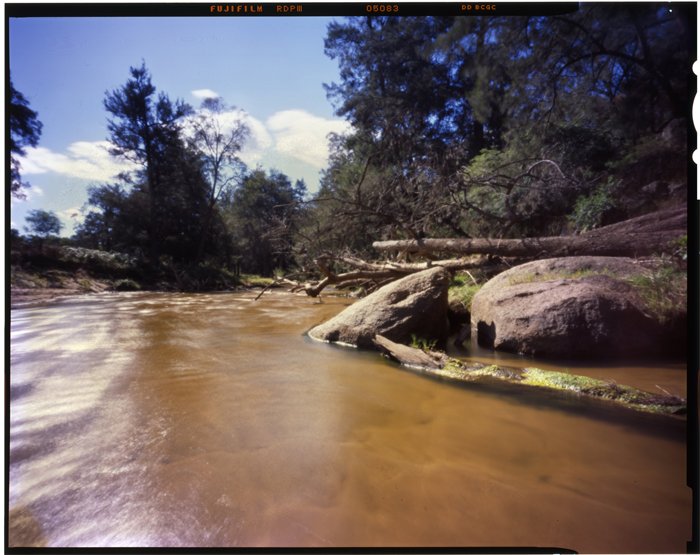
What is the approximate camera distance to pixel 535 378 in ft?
7.11

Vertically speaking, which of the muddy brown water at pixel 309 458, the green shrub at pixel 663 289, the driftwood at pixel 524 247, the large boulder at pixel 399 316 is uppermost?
the driftwood at pixel 524 247

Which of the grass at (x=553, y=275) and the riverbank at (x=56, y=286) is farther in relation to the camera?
the grass at (x=553, y=275)

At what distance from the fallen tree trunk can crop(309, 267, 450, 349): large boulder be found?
1203 millimetres

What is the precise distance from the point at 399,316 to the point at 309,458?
6.60ft

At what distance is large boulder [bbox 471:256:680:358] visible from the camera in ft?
7.82

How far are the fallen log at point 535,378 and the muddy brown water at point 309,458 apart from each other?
14cm

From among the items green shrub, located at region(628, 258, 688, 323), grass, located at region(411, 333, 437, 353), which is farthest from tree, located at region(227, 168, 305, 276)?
green shrub, located at region(628, 258, 688, 323)

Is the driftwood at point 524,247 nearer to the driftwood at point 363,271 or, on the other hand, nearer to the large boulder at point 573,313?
the driftwood at point 363,271

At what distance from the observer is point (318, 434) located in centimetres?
140

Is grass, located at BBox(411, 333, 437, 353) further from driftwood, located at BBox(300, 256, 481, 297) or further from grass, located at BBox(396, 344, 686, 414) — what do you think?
driftwood, located at BBox(300, 256, 481, 297)

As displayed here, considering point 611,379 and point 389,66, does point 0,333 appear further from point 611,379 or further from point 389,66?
point 611,379

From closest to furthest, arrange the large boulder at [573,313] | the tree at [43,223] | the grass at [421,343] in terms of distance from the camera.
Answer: the tree at [43,223] < the large boulder at [573,313] < the grass at [421,343]

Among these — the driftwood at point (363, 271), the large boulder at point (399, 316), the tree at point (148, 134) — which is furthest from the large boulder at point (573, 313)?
the tree at point (148, 134)

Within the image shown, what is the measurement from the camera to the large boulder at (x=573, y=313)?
238 centimetres
